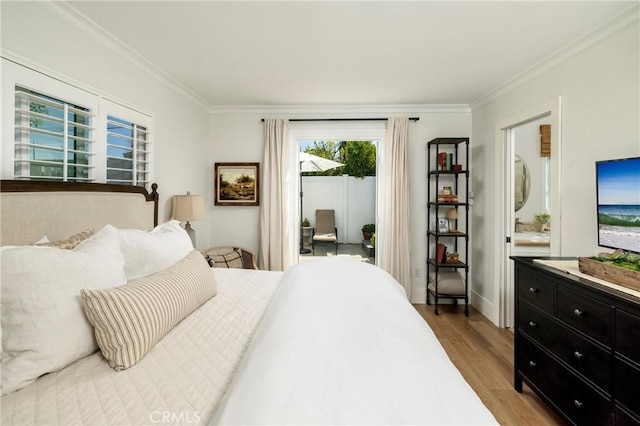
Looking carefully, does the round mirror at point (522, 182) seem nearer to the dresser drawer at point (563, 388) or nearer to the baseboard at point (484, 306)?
the baseboard at point (484, 306)

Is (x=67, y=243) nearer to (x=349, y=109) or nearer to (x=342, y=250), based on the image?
(x=349, y=109)

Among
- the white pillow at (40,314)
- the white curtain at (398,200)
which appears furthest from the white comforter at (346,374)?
the white curtain at (398,200)

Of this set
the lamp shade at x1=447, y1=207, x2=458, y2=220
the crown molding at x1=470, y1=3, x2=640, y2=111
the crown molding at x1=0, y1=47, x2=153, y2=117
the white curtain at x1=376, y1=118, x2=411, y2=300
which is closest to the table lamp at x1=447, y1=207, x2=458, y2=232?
the lamp shade at x1=447, y1=207, x2=458, y2=220

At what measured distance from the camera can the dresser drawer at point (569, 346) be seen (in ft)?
4.90

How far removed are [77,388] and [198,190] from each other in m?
3.12

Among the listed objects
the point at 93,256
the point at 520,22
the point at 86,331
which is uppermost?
the point at 520,22

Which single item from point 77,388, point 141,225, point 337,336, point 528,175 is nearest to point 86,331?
point 77,388

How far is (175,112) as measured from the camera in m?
3.23

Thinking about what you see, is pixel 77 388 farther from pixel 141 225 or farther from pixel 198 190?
pixel 198 190

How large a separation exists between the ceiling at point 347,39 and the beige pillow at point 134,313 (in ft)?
5.66

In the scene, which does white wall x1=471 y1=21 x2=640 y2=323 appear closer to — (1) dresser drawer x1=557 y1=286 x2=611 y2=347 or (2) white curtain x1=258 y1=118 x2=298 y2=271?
(1) dresser drawer x1=557 y1=286 x2=611 y2=347

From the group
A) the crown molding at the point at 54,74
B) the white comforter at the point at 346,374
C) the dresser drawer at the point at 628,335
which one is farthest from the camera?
the crown molding at the point at 54,74

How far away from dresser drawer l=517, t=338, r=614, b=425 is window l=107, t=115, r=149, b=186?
131 inches

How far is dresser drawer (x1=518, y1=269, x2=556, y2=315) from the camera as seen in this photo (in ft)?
6.08
